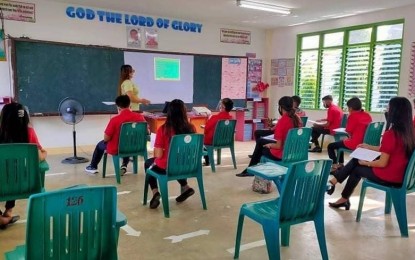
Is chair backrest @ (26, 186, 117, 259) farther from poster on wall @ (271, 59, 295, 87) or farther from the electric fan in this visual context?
poster on wall @ (271, 59, 295, 87)

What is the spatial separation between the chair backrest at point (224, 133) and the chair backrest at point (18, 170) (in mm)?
2772

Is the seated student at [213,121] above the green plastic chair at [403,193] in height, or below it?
above

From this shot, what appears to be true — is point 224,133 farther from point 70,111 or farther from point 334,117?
point 334,117

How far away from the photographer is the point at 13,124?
2764 millimetres

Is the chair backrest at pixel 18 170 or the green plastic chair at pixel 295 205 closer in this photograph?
the green plastic chair at pixel 295 205

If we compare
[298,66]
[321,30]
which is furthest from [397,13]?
[298,66]

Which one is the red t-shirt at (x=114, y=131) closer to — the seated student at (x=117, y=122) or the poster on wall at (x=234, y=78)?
the seated student at (x=117, y=122)

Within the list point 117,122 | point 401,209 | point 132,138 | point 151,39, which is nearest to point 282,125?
point 401,209

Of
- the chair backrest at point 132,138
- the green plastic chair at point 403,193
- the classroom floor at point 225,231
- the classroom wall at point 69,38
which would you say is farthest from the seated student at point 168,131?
the classroom wall at point 69,38

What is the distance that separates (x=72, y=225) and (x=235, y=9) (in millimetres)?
5508

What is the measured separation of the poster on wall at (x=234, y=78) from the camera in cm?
781

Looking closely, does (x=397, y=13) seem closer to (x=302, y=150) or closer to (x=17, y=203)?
(x=302, y=150)

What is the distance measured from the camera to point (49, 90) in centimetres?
580

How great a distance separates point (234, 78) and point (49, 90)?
3.92 meters
